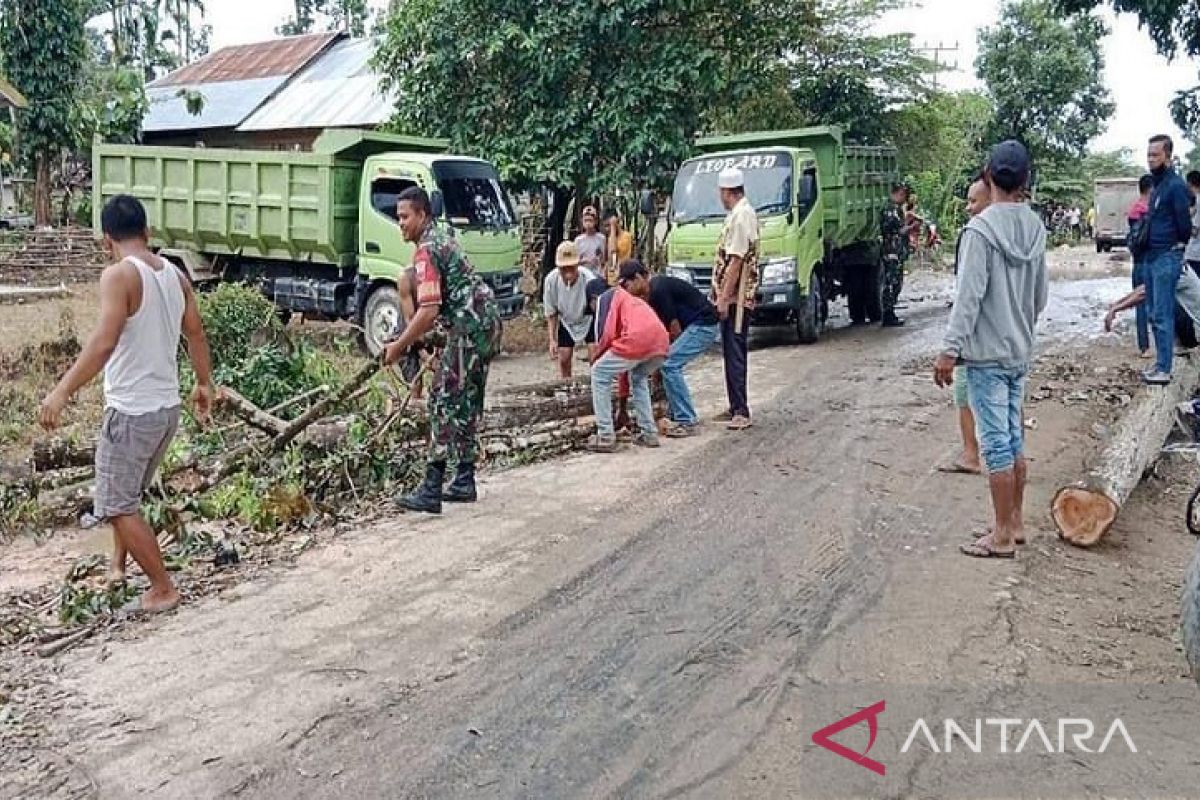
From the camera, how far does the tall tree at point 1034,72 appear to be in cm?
3419

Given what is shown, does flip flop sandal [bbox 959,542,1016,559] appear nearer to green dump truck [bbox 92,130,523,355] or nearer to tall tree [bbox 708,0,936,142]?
green dump truck [bbox 92,130,523,355]

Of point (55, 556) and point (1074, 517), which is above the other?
point (1074, 517)

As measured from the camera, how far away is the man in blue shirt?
8523 mm

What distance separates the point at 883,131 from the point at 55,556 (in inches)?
852

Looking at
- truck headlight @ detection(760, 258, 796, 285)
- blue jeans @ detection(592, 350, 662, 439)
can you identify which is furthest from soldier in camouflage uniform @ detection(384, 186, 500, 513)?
truck headlight @ detection(760, 258, 796, 285)

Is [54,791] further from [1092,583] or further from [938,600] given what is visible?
[1092,583]

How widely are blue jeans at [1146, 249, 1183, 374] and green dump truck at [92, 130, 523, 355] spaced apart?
6.87m

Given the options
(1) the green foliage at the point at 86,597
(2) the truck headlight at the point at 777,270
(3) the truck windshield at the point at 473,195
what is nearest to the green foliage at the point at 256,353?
(3) the truck windshield at the point at 473,195

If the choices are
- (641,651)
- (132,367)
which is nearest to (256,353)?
(132,367)

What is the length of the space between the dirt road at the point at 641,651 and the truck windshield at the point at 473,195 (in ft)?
20.9

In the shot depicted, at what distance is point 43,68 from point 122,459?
22.6m

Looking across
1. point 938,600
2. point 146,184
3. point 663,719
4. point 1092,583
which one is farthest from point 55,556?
point 146,184

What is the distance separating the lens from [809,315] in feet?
44.0

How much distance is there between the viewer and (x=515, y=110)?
15812 millimetres
